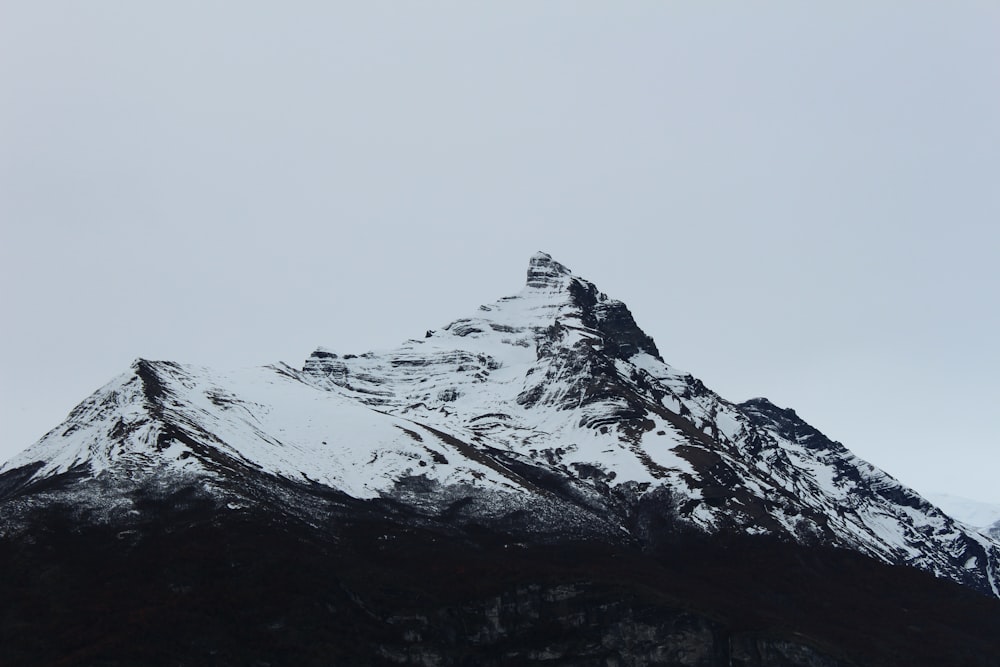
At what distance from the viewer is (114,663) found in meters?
198

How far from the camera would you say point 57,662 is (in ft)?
652

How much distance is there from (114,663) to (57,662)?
9.91 m
